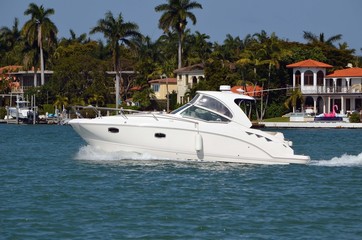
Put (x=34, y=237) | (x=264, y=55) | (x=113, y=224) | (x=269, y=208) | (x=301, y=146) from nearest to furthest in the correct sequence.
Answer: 1. (x=34, y=237)
2. (x=113, y=224)
3. (x=269, y=208)
4. (x=301, y=146)
5. (x=264, y=55)

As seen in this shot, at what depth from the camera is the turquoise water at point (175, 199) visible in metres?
21.5

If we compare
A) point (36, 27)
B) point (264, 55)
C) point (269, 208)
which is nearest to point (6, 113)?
point (36, 27)

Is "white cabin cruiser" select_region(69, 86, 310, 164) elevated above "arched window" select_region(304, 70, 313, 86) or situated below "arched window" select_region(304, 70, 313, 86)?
below

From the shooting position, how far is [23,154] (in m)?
45.1

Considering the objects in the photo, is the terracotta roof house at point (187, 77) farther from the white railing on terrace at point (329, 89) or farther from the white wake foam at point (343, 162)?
the white wake foam at point (343, 162)

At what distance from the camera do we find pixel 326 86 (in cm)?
9450

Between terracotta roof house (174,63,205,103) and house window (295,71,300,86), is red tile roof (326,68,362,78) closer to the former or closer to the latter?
house window (295,71,300,86)

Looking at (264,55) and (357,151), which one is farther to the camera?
(264,55)

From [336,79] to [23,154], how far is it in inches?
2203

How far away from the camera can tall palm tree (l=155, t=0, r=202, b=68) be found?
108938 mm

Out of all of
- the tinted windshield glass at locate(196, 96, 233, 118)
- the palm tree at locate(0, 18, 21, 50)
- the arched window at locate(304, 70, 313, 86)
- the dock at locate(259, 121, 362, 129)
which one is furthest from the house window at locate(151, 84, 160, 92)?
the tinted windshield glass at locate(196, 96, 233, 118)

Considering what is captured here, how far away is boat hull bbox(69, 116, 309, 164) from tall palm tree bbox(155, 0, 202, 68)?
248 feet

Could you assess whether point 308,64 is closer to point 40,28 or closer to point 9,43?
point 40,28

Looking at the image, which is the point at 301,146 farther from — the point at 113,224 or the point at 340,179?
the point at 113,224
